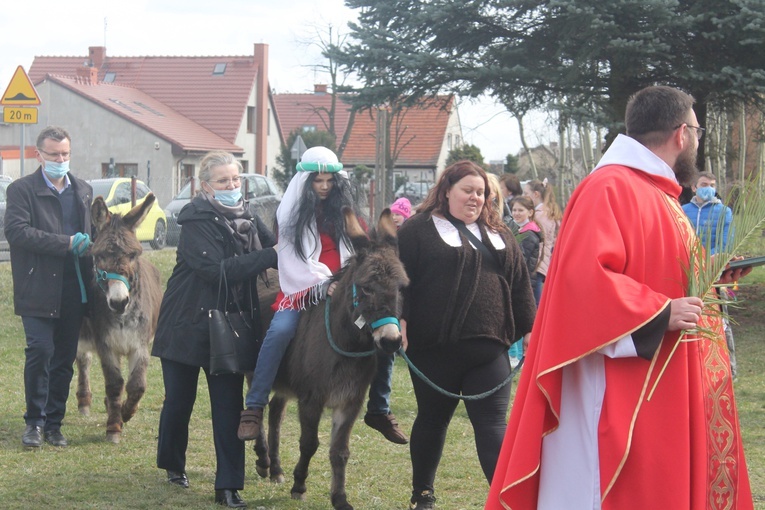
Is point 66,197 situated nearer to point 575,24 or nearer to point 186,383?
point 186,383

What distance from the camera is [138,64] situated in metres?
53.0

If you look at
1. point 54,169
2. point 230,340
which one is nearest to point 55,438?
point 54,169

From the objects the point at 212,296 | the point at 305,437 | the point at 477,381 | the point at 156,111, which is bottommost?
the point at 305,437

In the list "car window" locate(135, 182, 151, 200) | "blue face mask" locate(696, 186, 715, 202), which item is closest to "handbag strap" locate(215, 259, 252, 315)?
"blue face mask" locate(696, 186, 715, 202)

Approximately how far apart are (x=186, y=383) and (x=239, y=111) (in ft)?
145

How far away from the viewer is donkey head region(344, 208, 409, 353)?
5.14 metres

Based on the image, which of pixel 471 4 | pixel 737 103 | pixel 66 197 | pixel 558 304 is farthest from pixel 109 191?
pixel 558 304

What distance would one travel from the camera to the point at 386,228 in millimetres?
5535

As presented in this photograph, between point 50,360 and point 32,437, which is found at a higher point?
point 50,360

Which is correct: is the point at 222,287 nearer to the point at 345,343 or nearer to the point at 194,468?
the point at 345,343

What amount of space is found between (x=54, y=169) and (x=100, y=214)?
46 centimetres

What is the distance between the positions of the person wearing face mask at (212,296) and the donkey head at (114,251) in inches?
43.2

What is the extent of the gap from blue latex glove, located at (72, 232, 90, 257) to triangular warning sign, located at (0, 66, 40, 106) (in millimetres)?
6836

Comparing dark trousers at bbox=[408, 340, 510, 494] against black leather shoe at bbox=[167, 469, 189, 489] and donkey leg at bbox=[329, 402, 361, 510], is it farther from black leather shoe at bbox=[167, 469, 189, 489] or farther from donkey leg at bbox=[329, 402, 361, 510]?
black leather shoe at bbox=[167, 469, 189, 489]
